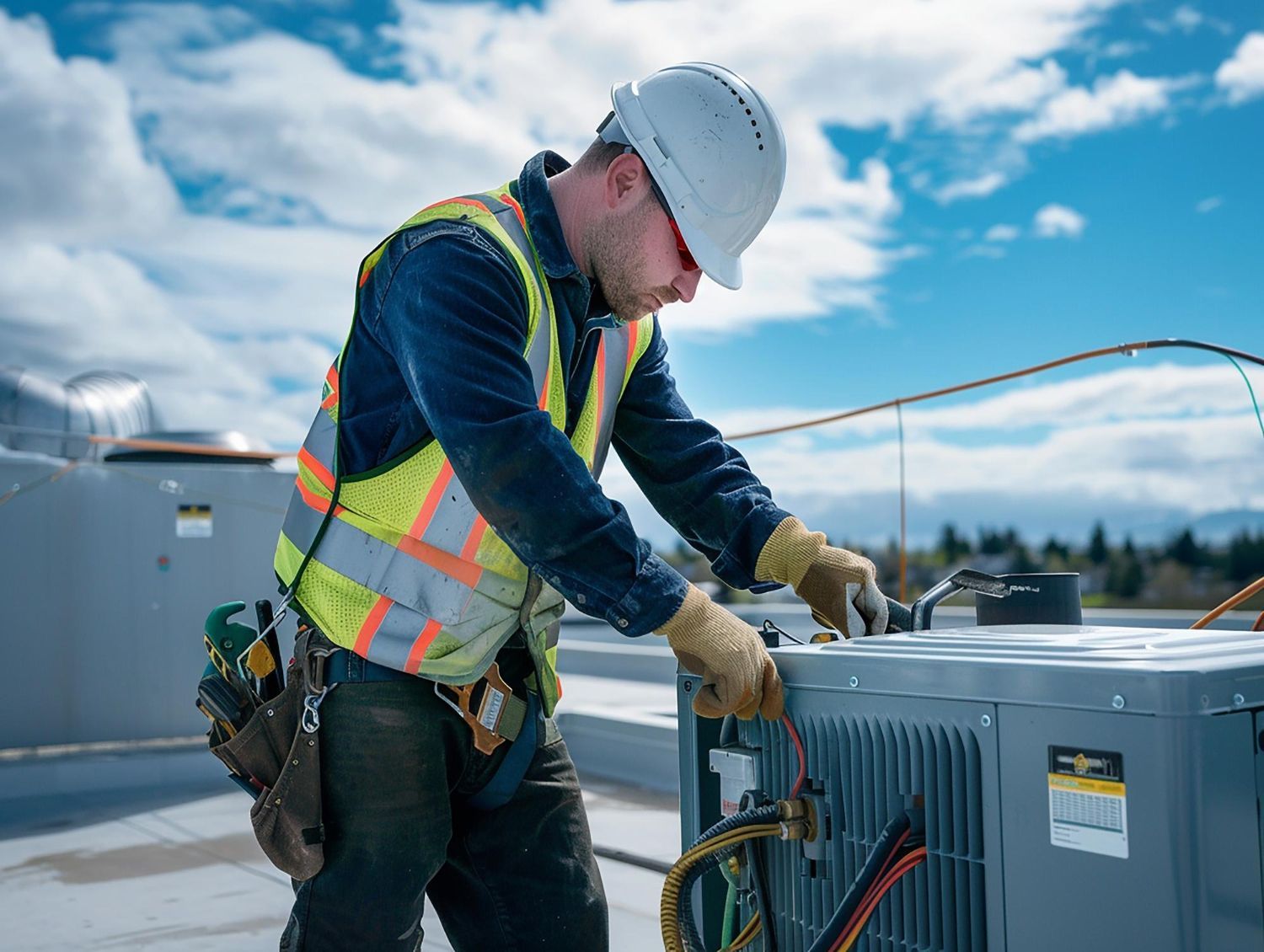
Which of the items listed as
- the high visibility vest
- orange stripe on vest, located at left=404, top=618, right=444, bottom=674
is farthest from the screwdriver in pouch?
orange stripe on vest, located at left=404, top=618, right=444, bottom=674

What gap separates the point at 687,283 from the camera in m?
1.69

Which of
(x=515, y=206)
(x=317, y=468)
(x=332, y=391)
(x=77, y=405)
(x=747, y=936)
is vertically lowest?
(x=747, y=936)

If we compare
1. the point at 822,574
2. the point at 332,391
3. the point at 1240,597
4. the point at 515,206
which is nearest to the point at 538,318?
the point at 515,206

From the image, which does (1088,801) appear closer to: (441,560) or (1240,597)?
(1240,597)

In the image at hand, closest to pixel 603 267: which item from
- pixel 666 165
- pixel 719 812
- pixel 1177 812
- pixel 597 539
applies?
pixel 666 165

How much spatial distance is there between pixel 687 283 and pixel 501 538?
0.50 metres

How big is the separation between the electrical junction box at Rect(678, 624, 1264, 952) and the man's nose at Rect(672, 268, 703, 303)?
22.6 inches

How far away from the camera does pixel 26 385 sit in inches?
362

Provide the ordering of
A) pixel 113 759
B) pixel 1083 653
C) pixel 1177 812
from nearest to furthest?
pixel 1177 812 → pixel 1083 653 → pixel 113 759

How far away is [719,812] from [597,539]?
0.42 meters

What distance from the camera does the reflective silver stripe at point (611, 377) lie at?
5.89ft

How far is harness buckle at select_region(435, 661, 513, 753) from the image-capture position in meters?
1.61

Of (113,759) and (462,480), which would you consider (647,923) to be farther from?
(113,759)

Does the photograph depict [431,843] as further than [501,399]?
Yes
